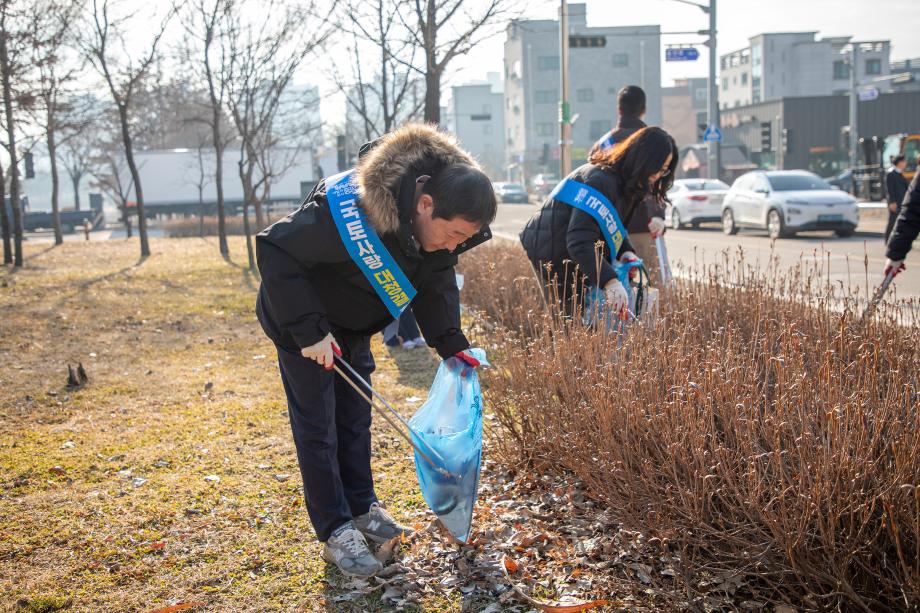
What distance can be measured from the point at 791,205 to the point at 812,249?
5447mm

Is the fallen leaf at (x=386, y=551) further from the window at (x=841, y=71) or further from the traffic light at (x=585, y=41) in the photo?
the window at (x=841, y=71)

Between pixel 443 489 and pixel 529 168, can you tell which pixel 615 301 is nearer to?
pixel 443 489

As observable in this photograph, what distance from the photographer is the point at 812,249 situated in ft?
39.0

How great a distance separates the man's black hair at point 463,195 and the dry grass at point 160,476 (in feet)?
4.37

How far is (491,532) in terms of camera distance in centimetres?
328

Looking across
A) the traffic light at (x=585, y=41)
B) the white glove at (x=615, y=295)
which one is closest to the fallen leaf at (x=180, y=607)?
the white glove at (x=615, y=295)

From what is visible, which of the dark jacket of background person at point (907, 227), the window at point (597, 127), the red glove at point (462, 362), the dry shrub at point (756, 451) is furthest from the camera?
the window at point (597, 127)

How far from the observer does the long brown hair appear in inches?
160

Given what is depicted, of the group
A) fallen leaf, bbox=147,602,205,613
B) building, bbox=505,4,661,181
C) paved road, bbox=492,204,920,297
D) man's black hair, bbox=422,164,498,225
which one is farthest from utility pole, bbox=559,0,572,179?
building, bbox=505,4,661,181

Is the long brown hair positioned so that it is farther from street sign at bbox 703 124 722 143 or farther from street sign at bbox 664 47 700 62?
street sign at bbox 664 47 700 62

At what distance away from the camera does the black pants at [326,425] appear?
9.57 feet

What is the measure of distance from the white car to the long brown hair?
13.9 m

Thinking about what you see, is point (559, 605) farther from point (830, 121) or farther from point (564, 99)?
point (830, 121)

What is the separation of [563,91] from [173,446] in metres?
13.3
